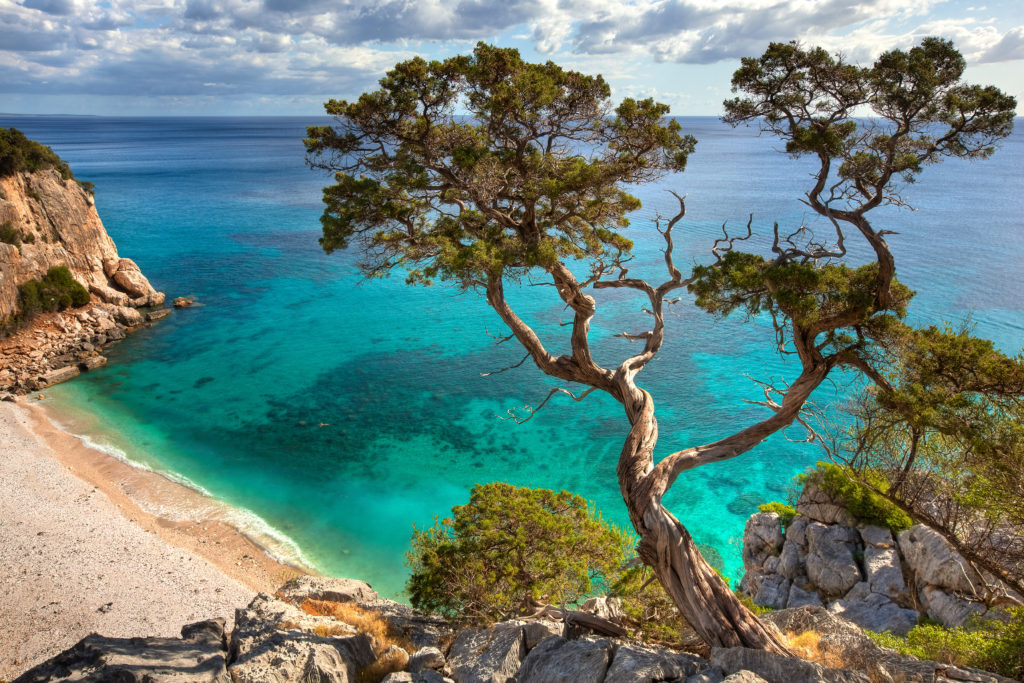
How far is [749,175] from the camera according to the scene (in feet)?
334

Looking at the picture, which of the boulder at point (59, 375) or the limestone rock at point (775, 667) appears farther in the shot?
the boulder at point (59, 375)

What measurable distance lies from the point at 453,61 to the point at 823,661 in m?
12.1

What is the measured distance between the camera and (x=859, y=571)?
53.0 feet

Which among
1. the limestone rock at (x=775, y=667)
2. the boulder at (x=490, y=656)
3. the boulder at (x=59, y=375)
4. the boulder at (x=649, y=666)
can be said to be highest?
the limestone rock at (x=775, y=667)

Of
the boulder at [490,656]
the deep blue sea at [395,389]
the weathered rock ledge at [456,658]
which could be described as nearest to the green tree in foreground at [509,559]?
the weathered rock ledge at [456,658]

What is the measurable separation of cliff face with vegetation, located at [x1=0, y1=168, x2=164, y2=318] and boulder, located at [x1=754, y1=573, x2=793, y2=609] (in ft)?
143

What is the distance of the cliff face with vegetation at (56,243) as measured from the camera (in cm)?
3719

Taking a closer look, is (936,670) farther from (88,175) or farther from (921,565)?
(88,175)

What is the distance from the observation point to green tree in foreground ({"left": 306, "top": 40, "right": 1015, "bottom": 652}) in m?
9.45

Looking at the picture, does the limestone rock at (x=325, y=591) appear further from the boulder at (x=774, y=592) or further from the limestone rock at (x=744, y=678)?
the boulder at (x=774, y=592)

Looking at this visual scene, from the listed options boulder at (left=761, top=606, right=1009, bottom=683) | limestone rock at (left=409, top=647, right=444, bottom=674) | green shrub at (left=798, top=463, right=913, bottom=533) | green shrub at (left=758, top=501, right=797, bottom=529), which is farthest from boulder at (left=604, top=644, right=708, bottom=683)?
green shrub at (left=758, top=501, right=797, bottom=529)

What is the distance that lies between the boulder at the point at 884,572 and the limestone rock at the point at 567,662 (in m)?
11.2

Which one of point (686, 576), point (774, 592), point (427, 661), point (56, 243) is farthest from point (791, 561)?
point (56, 243)

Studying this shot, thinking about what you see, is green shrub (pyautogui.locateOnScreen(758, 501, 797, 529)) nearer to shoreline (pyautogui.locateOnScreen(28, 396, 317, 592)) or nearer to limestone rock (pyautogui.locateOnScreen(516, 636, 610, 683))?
limestone rock (pyautogui.locateOnScreen(516, 636, 610, 683))
